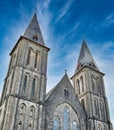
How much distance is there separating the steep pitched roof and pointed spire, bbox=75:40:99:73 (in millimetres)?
10451

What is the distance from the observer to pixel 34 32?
3756cm

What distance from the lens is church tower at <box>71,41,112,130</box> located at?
32.7 metres

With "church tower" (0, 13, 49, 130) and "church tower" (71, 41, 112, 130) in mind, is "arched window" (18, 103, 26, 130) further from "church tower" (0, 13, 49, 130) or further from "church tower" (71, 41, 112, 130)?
"church tower" (71, 41, 112, 130)

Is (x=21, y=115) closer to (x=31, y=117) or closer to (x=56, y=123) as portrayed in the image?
(x=31, y=117)

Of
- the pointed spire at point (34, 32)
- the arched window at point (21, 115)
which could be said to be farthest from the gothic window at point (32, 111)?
the pointed spire at point (34, 32)

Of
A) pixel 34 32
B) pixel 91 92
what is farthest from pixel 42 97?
pixel 34 32

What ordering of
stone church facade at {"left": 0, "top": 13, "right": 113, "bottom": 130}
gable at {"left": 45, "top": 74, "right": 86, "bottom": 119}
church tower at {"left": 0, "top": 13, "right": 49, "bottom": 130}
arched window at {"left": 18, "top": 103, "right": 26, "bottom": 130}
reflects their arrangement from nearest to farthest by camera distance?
arched window at {"left": 18, "top": 103, "right": 26, "bottom": 130}
church tower at {"left": 0, "top": 13, "right": 49, "bottom": 130}
stone church facade at {"left": 0, "top": 13, "right": 113, "bottom": 130}
gable at {"left": 45, "top": 74, "right": 86, "bottom": 119}

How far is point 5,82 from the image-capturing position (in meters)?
32.2

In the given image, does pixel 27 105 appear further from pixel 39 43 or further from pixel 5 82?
pixel 39 43

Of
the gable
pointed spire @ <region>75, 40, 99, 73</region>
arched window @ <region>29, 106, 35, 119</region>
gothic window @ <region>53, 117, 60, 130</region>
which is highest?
pointed spire @ <region>75, 40, 99, 73</region>

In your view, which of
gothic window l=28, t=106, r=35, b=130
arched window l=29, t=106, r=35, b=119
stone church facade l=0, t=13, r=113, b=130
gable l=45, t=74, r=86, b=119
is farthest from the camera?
gable l=45, t=74, r=86, b=119

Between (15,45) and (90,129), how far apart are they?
1954cm

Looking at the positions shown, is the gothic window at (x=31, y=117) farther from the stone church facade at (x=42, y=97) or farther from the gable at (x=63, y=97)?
the gable at (x=63, y=97)

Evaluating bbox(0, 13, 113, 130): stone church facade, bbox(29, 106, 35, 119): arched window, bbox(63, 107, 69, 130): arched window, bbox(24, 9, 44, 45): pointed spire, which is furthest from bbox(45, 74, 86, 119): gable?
bbox(24, 9, 44, 45): pointed spire
